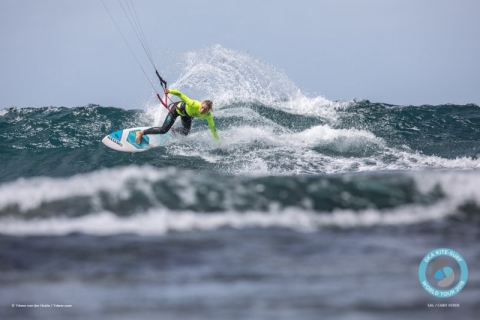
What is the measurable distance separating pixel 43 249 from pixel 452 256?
336 cm

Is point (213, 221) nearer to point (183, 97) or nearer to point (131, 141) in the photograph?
point (183, 97)

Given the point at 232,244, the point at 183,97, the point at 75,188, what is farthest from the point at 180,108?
the point at 232,244

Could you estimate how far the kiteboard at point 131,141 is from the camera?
34.7 ft

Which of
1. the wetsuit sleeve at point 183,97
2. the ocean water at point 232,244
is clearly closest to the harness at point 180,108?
the wetsuit sleeve at point 183,97

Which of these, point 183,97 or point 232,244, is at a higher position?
point 183,97

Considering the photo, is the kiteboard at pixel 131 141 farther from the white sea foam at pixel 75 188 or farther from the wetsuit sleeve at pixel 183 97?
the white sea foam at pixel 75 188

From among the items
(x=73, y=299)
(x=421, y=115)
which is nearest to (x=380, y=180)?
(x=73, y=299)

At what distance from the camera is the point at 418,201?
15.0 ft

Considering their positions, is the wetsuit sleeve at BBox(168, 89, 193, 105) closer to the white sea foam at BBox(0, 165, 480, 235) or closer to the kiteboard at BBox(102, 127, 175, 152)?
the kiteboard at BBox(102, 127, 175, 152)

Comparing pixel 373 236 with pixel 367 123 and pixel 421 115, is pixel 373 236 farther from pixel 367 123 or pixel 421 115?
pixel 421 115

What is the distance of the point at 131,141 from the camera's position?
10.6 meters

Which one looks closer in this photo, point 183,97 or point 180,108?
point 183,97

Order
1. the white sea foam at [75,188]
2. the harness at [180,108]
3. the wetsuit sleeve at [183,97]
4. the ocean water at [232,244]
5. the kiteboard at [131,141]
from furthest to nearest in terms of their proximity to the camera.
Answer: the kiteboard at [131,141] → the harness at [180,108] → the wetsuit sleeve at [183,97] → the white sea foam at [75,188] → the ocean water at [232,244]

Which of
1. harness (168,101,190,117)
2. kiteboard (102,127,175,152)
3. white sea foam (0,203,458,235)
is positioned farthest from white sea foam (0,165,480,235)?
kiteboard (102,127,175,152)
